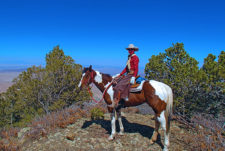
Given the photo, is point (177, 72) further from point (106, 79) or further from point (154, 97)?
point (106, 79)

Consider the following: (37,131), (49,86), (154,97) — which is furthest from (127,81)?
(49,86)

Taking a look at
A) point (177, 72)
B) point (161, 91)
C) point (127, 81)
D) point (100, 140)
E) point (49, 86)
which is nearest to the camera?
point (161, 91)

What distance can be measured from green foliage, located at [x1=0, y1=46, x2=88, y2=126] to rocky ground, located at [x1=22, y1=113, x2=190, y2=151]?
863cm

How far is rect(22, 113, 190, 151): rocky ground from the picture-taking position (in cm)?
521

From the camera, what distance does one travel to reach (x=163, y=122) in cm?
488

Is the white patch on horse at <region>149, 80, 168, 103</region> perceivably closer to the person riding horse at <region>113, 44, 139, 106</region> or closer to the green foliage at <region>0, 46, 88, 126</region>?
the person riding horse at <region>113, 44, 139, 106</region>

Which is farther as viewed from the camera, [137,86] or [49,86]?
[49,86]

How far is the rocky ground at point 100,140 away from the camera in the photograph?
17.1ft

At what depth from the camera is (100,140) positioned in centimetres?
565

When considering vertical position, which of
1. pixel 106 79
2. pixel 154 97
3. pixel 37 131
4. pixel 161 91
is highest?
pixel 106 79

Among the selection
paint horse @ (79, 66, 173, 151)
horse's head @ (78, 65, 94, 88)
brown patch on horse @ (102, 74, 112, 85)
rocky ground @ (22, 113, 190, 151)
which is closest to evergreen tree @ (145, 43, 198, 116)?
rocky ground @ (22, 113, 190, 151)

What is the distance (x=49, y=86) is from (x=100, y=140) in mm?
11455

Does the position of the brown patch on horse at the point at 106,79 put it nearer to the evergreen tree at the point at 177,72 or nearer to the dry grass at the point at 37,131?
the dry grass at the point at 37,131

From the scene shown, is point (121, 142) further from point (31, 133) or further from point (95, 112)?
point (31, 133)
